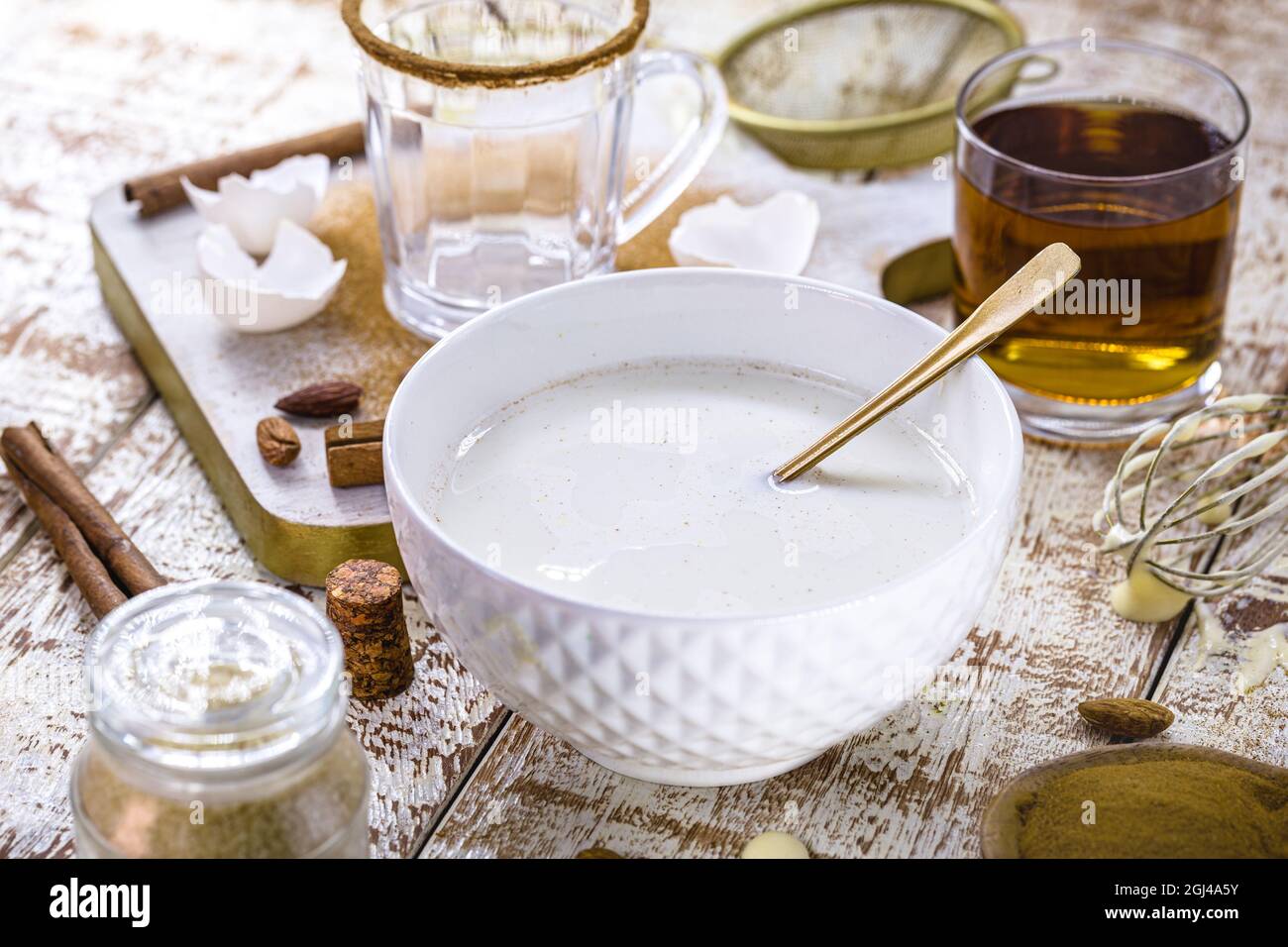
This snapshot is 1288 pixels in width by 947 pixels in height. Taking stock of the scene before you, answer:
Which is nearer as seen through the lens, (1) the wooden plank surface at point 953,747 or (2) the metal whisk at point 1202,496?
(1) the wooden plank surface at point 953,747

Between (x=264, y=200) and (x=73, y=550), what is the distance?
33 centimetres

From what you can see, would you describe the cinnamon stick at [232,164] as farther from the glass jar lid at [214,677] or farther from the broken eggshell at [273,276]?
the glass jar lid at [214,677]

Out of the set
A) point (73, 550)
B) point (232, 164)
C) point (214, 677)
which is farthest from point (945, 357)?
point (232, 164)

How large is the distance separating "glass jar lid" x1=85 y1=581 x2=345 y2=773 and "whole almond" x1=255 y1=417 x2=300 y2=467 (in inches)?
10.9

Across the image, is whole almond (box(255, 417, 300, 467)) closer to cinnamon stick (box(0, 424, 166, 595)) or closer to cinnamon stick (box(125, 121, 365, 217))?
cinnamon stick (box(0, 424, 166, 595))

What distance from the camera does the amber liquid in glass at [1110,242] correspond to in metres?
0.95

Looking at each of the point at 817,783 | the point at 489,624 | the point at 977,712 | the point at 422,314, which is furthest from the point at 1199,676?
the point at 422,314

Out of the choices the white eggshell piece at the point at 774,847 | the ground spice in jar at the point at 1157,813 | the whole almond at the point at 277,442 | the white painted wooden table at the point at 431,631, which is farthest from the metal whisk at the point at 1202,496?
the whole almond at the point at 277,442

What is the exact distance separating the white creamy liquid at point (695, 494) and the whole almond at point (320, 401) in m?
0.19

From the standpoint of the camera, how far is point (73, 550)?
2.91ft

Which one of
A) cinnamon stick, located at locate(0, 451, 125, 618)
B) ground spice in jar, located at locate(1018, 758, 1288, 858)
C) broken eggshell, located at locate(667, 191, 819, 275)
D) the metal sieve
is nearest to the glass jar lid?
cinnamon stick, located at locate(0, 451, 125, 618)

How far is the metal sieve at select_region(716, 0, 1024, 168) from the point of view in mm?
1451

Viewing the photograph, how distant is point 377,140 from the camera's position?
1060 millimetres
